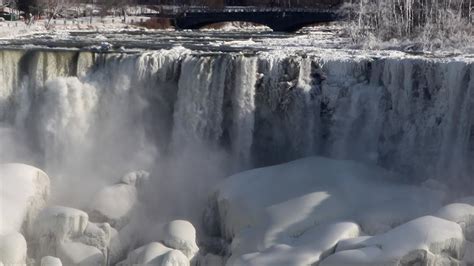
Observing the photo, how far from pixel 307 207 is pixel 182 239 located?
92.3 inches

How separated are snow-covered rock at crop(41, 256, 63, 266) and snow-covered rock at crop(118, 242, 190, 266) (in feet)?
3.56

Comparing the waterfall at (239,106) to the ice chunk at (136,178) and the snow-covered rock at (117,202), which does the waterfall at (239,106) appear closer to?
the ice chunk at (136,178)

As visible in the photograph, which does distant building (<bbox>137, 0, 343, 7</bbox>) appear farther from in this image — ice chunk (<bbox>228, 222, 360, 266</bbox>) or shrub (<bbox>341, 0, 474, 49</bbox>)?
ice chunk (<bbox>228, 222, 360, 266</bbox>)

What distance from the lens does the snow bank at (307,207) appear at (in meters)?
14.0

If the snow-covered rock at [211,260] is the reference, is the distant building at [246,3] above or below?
above

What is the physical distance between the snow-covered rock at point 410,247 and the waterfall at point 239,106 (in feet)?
15.9

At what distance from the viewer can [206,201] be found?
57.2 ft

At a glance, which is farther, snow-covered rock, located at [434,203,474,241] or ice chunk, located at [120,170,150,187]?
ice chunk, located at [120,170,150,187]

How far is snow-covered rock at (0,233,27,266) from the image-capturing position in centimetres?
1457

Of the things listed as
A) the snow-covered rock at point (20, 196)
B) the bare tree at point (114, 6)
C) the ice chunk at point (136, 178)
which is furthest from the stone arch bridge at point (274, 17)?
the snow-covered rock at point (20, 196)

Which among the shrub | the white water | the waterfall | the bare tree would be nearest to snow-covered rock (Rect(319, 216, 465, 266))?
the white water

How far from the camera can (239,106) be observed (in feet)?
65.1

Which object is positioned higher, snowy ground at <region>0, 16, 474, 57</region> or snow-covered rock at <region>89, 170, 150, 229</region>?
snowy ground at <region>0, 16, 474, 57</region>

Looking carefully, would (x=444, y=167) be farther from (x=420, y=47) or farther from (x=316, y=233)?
(x=420, y=47)
